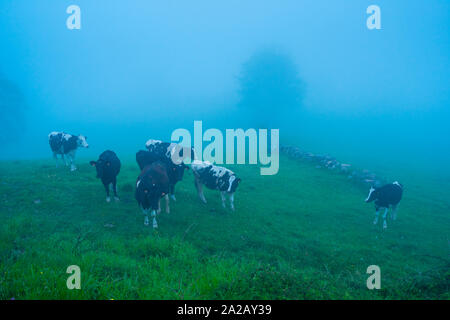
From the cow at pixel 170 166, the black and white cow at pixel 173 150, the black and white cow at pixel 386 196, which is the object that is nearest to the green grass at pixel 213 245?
the cow at pixel 170 166

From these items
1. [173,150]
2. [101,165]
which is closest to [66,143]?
[173,150]

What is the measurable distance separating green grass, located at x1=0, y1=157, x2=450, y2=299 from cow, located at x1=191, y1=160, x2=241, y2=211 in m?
0.85

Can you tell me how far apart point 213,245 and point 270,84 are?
50477 mm

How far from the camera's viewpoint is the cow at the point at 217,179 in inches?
467

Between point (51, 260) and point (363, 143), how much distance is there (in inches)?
1839

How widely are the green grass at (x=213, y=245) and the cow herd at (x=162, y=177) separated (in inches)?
28.1

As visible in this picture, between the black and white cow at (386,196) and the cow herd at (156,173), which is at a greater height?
the cow herd at (156,173)

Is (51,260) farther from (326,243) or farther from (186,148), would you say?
(186,148)

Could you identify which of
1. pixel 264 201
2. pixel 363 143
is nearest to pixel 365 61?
pixel 363 143

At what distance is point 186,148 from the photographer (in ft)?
50.7

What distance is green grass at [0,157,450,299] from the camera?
14.9 feet

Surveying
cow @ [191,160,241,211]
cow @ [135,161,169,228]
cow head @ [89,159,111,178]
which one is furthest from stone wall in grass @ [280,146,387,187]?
cow head @ [89,159,111,178]

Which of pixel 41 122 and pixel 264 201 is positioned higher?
pixel 41 122

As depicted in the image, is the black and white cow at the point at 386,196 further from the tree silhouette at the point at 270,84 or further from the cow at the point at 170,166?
the tree silhouette at the point at 270,84
